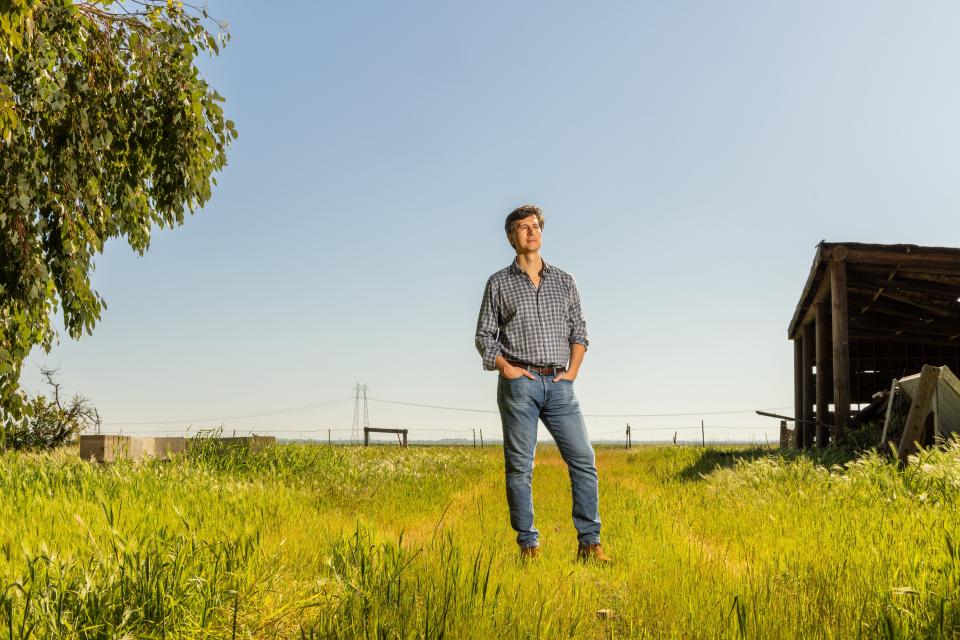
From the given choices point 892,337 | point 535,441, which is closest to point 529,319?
point 535,441

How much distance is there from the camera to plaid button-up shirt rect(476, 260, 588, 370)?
15.2ft

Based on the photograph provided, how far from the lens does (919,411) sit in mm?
8398

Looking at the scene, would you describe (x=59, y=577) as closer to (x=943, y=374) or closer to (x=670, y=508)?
(x=670, y=508)

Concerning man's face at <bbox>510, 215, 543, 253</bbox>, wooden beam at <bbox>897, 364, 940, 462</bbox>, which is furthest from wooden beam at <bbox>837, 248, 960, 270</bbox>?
man's face at <bbox>510, 215, 543, 253</bbox>

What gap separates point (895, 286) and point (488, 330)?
1159 centimetres

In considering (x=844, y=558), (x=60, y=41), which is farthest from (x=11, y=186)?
(x=844, y=558)

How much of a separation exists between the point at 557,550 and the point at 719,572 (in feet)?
3.84

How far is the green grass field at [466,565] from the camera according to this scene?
263 centimetres

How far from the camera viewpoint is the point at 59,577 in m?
2.72

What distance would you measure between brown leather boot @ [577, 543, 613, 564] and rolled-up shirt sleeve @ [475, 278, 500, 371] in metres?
1.22

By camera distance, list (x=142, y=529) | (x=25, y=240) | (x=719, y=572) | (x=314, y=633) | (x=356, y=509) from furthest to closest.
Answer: (x=25, y=240) → (x=356, y=509) → (x=142, y=529) → (x=719, y=572) → (x=314, y=633)

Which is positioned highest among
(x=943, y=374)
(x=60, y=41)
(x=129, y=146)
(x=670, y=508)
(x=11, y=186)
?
(x=60, y=41)

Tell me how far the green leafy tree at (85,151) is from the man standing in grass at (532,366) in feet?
→ 15.1

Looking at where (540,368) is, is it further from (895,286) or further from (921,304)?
(921,304)
